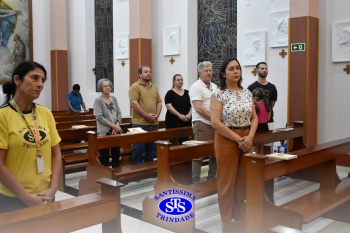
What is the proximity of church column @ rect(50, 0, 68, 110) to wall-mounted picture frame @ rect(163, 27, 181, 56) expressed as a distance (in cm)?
422

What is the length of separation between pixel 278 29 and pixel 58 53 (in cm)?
750

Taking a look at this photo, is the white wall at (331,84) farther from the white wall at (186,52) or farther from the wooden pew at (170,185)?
the wooden pew at (170,185)

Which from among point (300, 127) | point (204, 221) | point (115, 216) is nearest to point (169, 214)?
point (204, 221)

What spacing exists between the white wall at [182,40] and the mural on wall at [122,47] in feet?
3.09

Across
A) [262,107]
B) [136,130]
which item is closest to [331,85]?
[262,107]

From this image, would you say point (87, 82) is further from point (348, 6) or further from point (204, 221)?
point (204, 221)

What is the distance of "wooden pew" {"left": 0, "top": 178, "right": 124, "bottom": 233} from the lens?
2.05m

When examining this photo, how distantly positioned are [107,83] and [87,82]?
285 inches

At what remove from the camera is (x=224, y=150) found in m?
3.79

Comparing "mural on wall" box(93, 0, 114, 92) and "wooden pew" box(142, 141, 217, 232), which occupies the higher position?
"mural on wall" box(93, 0, 114, 92)

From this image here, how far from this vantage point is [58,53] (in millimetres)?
12766

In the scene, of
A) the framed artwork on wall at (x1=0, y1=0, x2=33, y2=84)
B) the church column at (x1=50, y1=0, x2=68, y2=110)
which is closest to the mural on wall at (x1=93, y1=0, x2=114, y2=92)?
the church column at (x1=50, y1=0, x2=68, y2=110)

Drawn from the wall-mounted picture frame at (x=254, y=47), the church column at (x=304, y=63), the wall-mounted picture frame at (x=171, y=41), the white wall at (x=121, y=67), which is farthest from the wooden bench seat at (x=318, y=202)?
the white wall at (x=121, y=67)

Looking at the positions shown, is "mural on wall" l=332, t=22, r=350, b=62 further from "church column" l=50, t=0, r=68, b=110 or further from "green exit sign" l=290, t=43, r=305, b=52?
"church column" l=50, t=0, r=68, b=110
